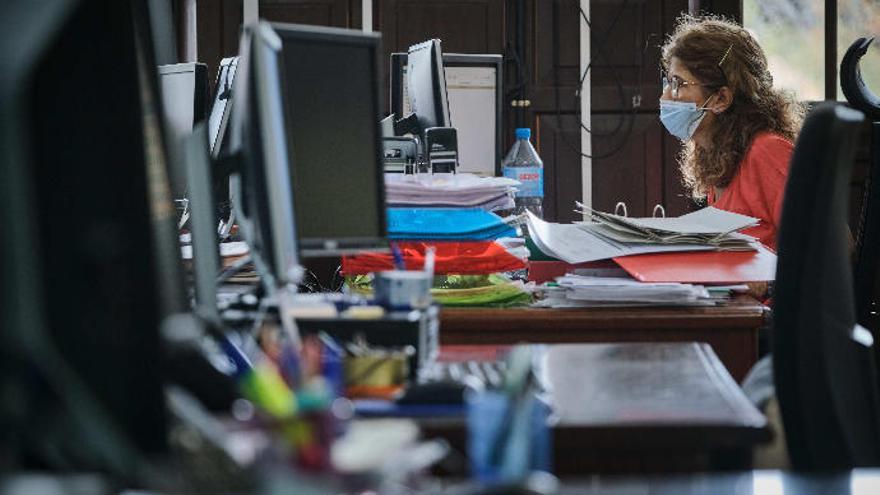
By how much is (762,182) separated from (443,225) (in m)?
1.04

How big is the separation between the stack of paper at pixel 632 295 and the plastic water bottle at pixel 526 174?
1559 millimetres

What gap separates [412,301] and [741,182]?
5.60ft

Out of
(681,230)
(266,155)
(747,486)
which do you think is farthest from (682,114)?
(747,486)

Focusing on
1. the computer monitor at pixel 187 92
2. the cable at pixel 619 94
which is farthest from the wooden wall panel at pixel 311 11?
the computer monitor at pixel 187 92

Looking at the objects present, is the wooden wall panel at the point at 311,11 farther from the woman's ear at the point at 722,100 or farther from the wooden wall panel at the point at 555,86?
the woman's ear at the point at 722,100

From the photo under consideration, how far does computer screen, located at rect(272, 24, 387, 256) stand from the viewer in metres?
1.76

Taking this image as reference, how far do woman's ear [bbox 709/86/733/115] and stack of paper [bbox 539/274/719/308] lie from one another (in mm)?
1212

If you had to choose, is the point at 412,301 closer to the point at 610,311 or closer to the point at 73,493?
the point at 610,311

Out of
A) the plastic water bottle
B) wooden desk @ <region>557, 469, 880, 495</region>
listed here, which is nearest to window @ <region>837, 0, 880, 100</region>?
the plastic water bottle

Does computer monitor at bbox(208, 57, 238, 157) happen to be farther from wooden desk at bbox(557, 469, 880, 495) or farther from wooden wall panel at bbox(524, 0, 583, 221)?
wooden wall panel at bbox(524, 0, 583, 221)

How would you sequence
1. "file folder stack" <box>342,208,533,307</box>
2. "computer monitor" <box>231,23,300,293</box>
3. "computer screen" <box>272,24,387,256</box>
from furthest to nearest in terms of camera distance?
"file folder stack" <box>342,208,533,307</box> → "computer screen" <box>272,24,387,256</box> → "computer monitor" <box>231,23,300,293</box>

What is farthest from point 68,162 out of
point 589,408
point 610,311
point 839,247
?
point 610,311

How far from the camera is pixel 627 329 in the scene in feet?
6.42

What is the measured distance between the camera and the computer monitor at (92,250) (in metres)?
0.72
